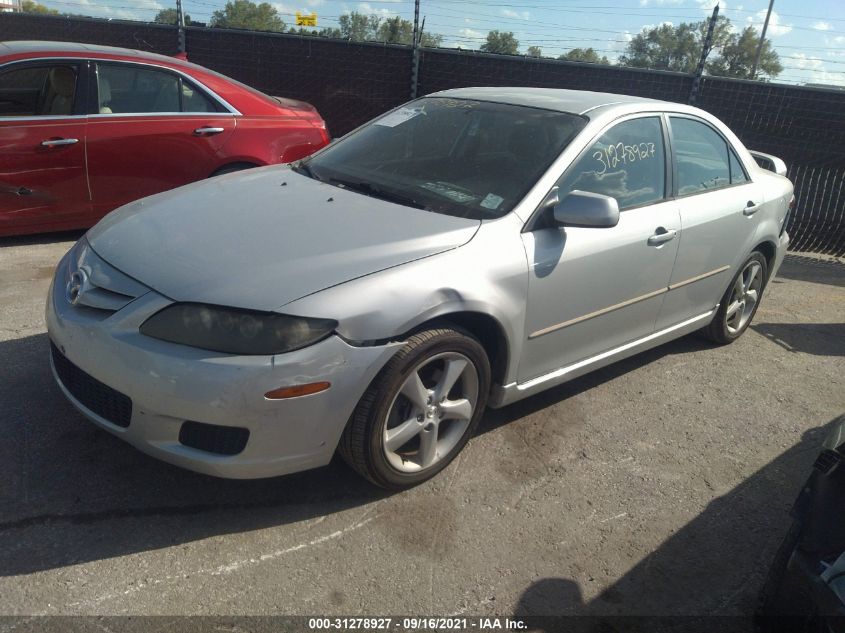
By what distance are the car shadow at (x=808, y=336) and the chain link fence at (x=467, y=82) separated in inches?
118

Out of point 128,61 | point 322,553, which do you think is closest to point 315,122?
point 128,61

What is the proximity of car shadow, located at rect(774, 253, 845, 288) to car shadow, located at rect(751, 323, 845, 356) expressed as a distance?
4.77 ft

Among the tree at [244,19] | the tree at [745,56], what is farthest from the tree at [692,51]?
the tree at [244,19]

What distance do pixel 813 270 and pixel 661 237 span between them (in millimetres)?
4862

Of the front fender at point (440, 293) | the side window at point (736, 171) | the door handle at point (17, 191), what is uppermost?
the side window at point (736, 171)

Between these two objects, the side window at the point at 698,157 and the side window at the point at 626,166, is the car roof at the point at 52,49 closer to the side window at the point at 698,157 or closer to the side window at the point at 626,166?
the side window at the point at 626,166

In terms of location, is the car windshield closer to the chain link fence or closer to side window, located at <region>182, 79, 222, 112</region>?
side window, located at <region>182, 79, 222, 112</region>

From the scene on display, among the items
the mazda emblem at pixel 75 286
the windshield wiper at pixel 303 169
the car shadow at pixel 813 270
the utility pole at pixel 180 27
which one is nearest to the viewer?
the mazda emblem at pixel 75 286

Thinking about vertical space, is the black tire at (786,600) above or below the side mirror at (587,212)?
below

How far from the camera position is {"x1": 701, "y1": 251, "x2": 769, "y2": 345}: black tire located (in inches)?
187

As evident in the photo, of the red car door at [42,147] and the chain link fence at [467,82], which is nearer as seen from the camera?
the red car door at [42,147]

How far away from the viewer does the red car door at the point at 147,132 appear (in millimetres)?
5691

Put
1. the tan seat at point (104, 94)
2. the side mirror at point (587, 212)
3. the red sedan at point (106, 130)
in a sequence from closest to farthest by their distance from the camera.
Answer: the side mirror at point (587, 212), the red sedan at point (106, 130), the tan seat at point (104, 94)

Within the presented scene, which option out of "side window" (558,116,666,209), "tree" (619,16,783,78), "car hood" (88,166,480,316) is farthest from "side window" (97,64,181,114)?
"tree" (619,16,783,78)
